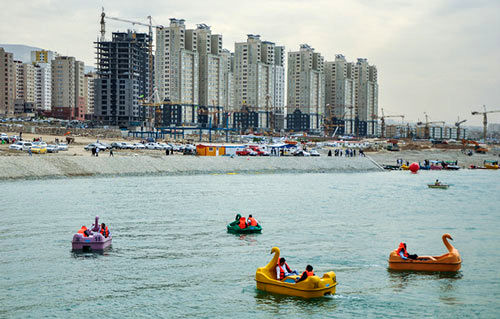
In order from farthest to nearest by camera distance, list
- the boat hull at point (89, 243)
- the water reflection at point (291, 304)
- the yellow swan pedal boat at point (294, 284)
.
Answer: the boat hull at point (89, 243)
the yellow swan pedal boat at point (294, 284)
the water reflection at point (291, 304)

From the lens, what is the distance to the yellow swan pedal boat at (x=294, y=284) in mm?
22203

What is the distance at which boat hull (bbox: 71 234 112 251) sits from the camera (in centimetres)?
2880

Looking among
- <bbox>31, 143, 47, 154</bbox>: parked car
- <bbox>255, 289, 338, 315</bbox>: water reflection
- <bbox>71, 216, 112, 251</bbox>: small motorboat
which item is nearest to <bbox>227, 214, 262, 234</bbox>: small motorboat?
<bbox>71, 216, 112, 251</bbox>: small motorboat

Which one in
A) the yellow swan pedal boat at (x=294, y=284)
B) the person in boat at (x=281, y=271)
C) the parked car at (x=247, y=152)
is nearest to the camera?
the yellow swan pedal boat at (x=294, y=284)

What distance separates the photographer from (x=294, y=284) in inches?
891

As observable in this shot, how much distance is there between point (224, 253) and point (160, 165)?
54796 mm

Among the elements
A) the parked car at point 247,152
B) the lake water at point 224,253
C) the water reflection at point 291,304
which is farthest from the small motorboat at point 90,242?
the parked car at point 247,152

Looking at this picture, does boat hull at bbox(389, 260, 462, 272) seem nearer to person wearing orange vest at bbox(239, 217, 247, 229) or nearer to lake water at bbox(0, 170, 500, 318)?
lake water at bbox(0, 170, 500, 318)

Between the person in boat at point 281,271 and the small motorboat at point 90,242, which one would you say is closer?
the person in boat at point 281,271

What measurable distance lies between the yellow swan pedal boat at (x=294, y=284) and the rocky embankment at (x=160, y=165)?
5025 centimetres

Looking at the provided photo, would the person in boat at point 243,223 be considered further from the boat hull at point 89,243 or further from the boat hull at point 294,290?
the boat hull at point 294,290

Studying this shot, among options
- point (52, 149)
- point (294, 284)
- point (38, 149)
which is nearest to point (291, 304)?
point (294, 284)

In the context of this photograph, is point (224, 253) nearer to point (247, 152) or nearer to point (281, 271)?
point (281, 271)

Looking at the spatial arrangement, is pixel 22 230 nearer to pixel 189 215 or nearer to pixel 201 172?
pixel 189 215
